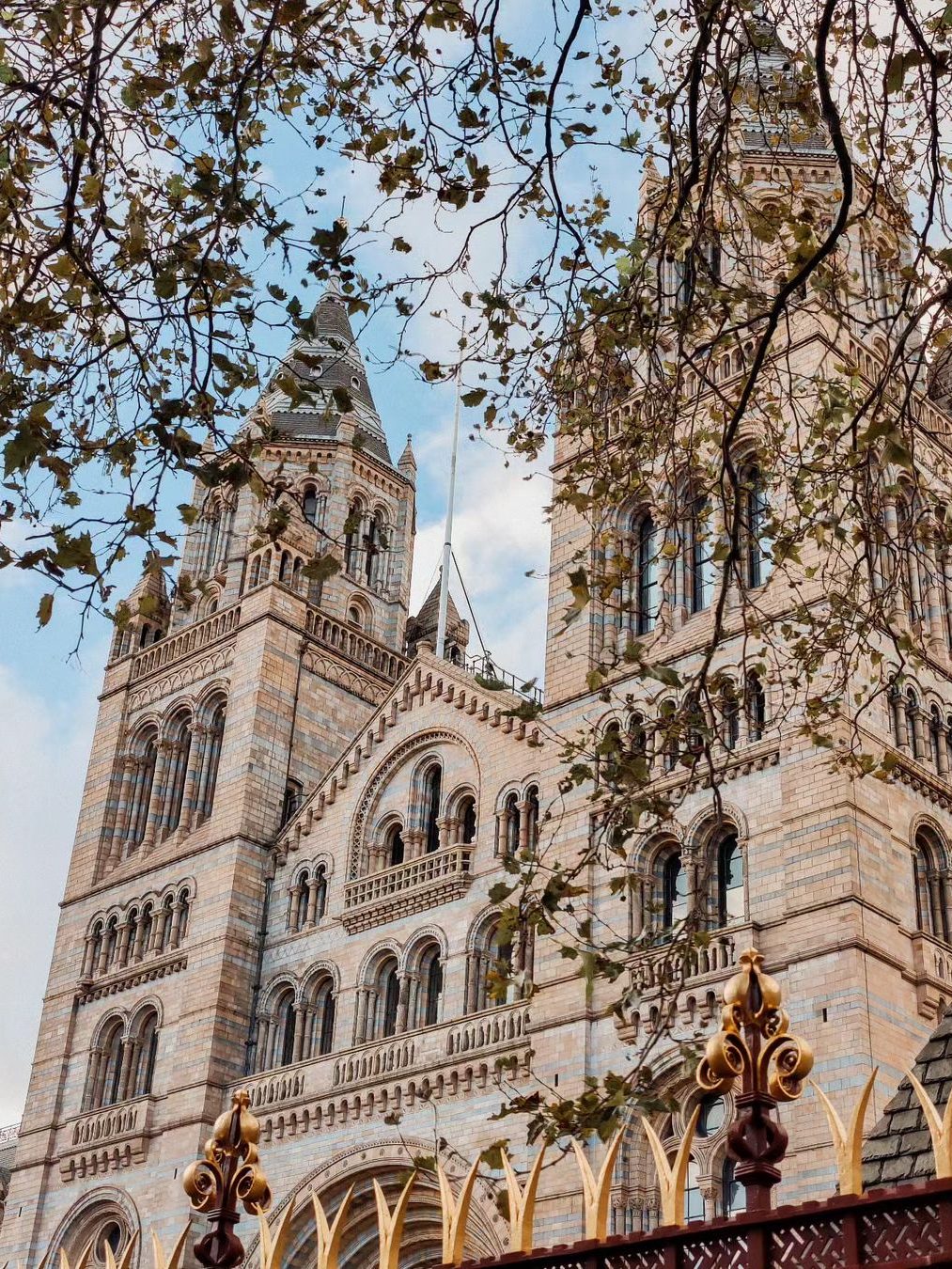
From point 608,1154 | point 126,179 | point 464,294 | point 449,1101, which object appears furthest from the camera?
point 449,1101

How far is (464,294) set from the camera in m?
11.0

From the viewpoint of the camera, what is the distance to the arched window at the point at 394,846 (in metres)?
32.0

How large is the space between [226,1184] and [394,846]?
2534cm

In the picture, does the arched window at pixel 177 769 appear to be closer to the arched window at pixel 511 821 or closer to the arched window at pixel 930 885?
the arched window at pixel 511 821

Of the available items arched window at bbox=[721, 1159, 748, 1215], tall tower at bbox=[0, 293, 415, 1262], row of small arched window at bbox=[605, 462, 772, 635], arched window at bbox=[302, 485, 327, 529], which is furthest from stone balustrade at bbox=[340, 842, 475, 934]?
arched window at bbox=[302, 485, 327, 529]

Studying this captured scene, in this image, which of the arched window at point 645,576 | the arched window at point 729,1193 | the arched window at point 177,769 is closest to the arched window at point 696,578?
the arched window at point 645,576

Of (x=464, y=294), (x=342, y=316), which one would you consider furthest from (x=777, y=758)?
(x=342, y=316)

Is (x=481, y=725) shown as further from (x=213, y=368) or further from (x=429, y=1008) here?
(x=213, y=368)

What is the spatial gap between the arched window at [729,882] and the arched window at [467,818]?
6.84m

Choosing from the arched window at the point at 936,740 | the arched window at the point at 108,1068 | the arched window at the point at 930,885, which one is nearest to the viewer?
the arched window at the point at 930,885

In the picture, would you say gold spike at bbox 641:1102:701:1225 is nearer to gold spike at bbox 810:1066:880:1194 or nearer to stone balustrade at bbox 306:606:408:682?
gold spike at bbox 810:1066:880:1194

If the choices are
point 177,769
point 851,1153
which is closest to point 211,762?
point 177,769

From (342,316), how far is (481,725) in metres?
18.6

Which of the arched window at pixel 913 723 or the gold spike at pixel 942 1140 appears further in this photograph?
the arched window at pixel 913 723
